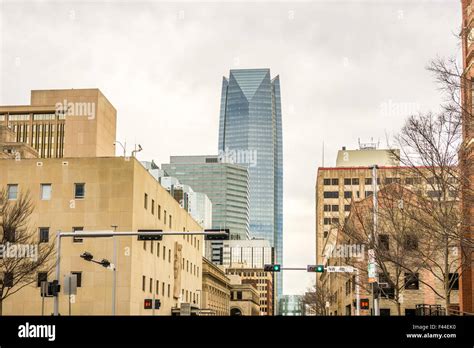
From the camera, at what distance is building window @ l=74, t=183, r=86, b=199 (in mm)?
65188

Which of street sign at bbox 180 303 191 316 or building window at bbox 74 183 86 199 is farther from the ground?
building window at bbox 74 183 86 199

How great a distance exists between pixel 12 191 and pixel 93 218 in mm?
9235

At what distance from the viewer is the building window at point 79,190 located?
65188 millimetres

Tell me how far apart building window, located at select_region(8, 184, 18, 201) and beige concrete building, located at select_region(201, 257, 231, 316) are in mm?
A: 42978

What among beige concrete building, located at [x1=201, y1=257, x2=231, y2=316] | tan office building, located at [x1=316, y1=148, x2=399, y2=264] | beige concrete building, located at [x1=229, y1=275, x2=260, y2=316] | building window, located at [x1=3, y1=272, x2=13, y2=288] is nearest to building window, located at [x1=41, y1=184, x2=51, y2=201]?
building window, located at [x1=3, y1=272, x2=13, y2=288]

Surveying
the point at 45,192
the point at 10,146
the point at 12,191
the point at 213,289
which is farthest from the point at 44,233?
the point at 213,289

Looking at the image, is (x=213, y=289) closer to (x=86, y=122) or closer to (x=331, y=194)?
(x=331, y=194)

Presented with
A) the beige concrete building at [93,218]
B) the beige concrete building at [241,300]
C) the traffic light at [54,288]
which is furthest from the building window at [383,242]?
the beige concrete building at [241,300]

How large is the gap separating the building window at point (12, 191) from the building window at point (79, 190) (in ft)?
19.9

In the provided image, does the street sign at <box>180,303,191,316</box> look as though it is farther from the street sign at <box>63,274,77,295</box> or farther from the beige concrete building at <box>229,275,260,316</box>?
the beige concrete building at <box>229,275,260,316</box>

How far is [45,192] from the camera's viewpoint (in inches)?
2598
